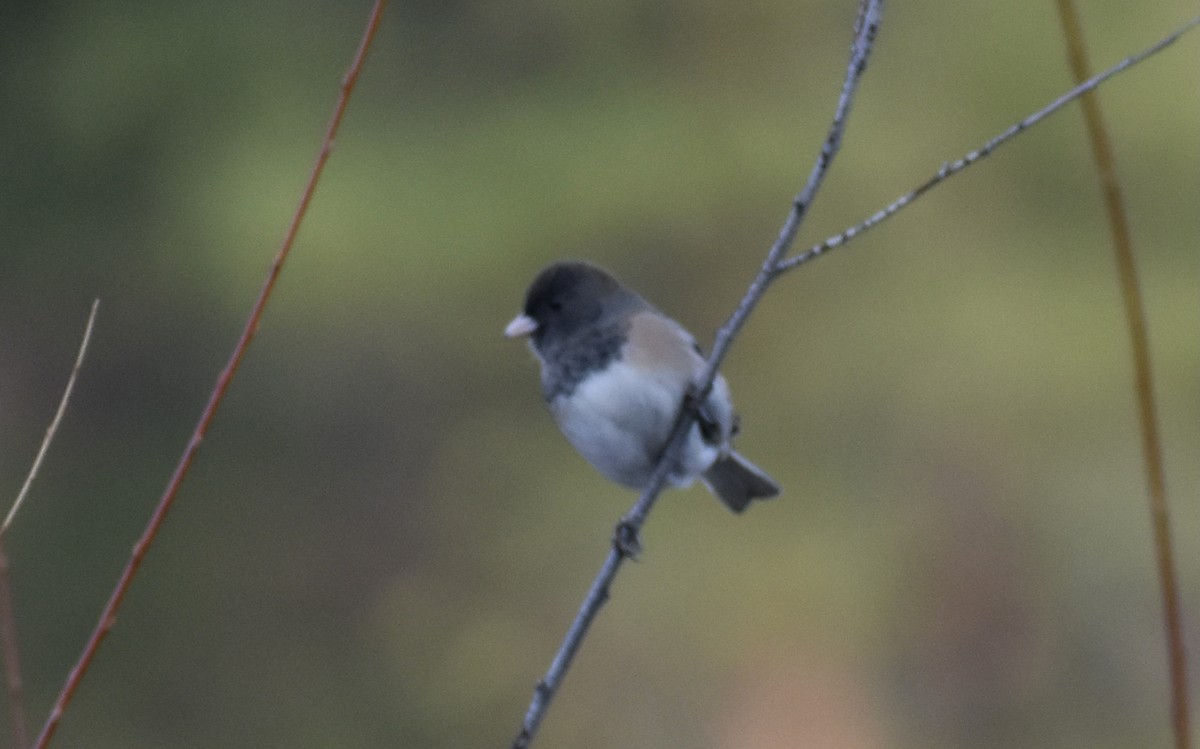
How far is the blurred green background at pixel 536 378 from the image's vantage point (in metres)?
5.66

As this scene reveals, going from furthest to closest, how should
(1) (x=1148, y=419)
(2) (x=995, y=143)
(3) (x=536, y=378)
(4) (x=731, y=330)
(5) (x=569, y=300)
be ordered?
(3) (x=536, y=378) → (5) (x=569, y=300) → (4) (x=731, y=330) → (2) (x=995, y=143) → (1) (x=1148, y=419)

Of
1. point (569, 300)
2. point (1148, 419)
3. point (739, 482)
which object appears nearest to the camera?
point (1148, 419)

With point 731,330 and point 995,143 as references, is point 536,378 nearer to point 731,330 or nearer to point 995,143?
point 731,330

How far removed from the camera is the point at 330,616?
6.04 meters

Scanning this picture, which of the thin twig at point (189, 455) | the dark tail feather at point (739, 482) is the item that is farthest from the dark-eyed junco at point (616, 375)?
the thin twig at point (189, 455)

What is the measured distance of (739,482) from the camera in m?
2.32

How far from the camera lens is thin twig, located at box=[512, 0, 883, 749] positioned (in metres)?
0.93

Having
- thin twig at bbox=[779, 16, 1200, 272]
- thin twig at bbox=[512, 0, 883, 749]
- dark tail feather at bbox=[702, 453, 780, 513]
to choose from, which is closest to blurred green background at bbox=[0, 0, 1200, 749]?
dark tail feather at bbox=[702, 453, 780, 513]

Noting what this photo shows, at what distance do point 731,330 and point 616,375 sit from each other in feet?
2.69

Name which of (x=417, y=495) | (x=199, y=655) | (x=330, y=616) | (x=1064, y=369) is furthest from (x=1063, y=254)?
(x=199, y=655)

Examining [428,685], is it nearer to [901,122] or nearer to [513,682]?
[513,682]

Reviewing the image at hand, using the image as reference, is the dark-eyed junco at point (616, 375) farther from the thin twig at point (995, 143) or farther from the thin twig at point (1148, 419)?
the thin twig at point (1148, 419)

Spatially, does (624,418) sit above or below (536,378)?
below

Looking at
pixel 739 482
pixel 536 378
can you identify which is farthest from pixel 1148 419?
pixel 536 378
